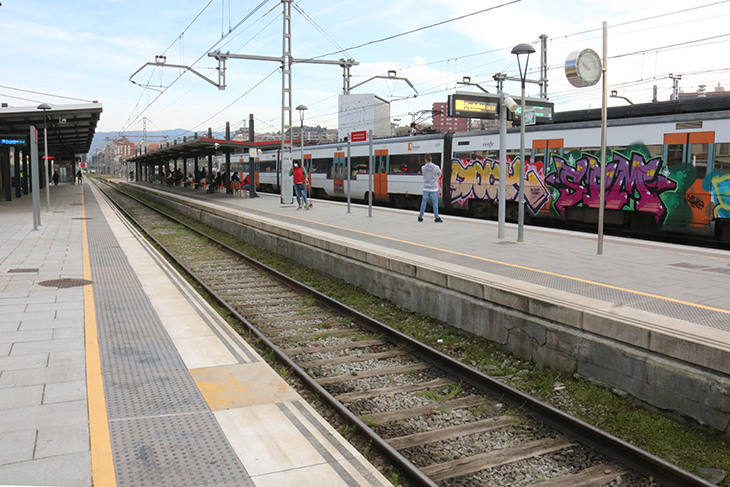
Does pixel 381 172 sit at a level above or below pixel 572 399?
above

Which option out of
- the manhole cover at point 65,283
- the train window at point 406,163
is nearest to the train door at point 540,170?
the train window at point 406,163

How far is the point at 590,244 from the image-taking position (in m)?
10.0

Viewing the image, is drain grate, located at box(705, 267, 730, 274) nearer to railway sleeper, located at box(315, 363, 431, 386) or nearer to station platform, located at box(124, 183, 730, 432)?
station platform, located at box(124, 183, 730, 432)

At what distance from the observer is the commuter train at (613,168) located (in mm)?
12156

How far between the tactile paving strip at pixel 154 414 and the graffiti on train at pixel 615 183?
1116 cm

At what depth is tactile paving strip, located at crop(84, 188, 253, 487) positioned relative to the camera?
10.7ft

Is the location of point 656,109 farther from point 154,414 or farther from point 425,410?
point 154,414

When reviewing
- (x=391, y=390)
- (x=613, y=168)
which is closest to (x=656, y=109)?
(x=613, y=168)

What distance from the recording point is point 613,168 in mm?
14203

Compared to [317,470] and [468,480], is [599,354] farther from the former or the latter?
[317,470]

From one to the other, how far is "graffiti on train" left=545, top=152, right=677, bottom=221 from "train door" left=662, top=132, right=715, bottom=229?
20 centimetres

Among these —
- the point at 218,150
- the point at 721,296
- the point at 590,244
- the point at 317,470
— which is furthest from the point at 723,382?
the point at 218,150

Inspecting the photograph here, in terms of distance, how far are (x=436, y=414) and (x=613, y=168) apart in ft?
37.6

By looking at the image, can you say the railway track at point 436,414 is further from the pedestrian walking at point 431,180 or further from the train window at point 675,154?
the train window at point 675,154
